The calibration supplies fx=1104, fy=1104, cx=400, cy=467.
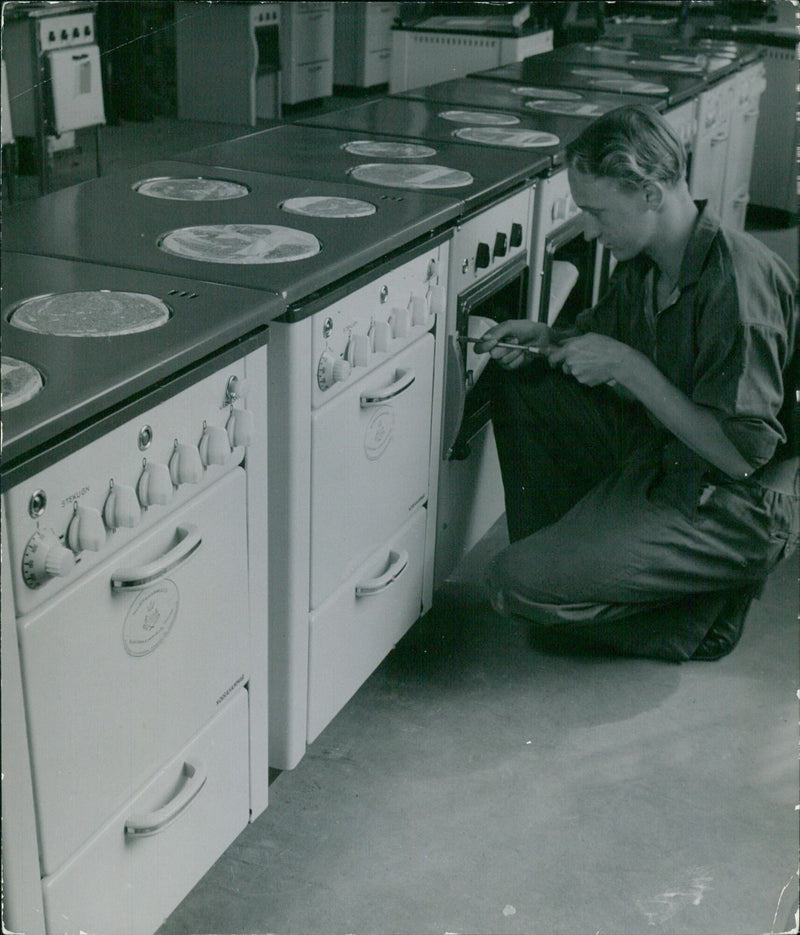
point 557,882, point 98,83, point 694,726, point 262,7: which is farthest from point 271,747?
point 262,7

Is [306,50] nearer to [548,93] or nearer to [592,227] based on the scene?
[548,93]

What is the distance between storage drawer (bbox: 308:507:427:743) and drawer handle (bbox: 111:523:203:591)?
18.3 inches

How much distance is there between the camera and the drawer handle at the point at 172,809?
4.37 feet

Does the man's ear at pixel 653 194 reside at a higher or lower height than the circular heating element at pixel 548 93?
lower

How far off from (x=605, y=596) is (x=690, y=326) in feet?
1.79

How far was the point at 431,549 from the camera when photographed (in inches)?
88.6

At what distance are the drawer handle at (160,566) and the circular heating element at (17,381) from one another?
22 cm

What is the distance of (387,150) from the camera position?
2.42 metres

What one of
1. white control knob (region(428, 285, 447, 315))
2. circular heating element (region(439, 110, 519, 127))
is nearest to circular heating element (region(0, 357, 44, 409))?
white control knob (region(428, 285, 447, 315))

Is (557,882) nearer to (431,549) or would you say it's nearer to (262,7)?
(431,549)

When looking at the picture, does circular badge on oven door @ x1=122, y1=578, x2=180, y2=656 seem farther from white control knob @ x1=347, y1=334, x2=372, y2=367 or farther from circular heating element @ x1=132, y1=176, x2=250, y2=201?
circular heating element @ x1=132, y1=176, x2=250, y2=201

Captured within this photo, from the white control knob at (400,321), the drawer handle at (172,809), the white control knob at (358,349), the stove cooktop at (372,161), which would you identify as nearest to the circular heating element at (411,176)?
the stove cooktop at (372,161)

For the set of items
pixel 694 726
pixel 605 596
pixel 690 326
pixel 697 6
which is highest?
pixel 697 6

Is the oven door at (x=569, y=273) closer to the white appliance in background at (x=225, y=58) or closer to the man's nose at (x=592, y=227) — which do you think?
the man's nose at (x=592, y=227)
